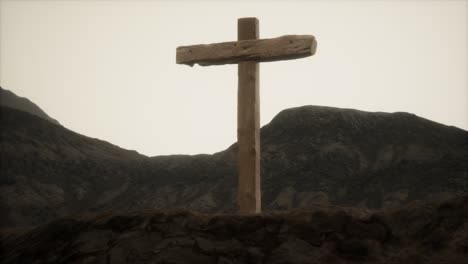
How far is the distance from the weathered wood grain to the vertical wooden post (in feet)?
0.39

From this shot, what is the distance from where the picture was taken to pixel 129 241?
175 inches

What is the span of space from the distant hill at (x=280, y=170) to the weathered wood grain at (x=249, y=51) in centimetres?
939

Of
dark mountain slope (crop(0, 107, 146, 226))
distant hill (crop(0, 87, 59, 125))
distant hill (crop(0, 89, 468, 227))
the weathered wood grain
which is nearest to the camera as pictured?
the weathered wood grain

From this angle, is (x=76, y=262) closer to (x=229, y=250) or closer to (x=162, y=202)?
(x=229, y=250)

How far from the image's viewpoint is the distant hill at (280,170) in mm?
15750

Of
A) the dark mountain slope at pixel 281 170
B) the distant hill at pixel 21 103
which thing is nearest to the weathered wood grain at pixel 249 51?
the dark mountain slope at pixel 281 170

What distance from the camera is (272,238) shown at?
4.28 metres

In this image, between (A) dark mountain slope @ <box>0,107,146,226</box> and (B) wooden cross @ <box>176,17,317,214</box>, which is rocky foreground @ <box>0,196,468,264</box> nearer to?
(B) wooden cross @ <box>176,17,317,214</box>

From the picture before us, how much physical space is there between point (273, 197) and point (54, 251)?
1170 centimetres

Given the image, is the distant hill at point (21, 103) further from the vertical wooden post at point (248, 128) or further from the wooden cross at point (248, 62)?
the vertical wooden post at point (248, 128)

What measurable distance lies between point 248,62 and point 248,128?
0.73 metres

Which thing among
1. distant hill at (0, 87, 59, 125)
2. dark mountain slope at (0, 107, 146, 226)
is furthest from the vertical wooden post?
distant hill at (0, 87, 59, 125)

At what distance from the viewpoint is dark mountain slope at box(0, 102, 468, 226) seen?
15750 millimetres

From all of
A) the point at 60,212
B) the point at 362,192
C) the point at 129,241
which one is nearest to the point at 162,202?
the point at 60,212
